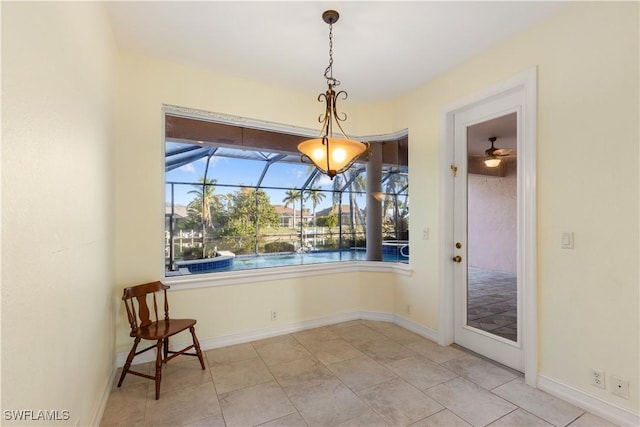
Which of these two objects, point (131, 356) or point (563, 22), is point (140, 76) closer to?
point (131, 356)

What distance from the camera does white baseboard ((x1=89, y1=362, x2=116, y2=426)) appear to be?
1.93m

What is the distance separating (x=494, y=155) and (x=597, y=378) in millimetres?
1883

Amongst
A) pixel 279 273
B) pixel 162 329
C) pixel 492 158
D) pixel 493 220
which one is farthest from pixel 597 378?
pixel 162 329

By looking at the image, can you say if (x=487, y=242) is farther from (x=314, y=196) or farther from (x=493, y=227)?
(x=314, y=196)

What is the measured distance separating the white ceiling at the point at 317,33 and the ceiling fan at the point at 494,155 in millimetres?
897

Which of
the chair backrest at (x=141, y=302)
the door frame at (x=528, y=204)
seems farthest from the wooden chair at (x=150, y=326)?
the door frame at (x=528, y=204)

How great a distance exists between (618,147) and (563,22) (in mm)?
1027

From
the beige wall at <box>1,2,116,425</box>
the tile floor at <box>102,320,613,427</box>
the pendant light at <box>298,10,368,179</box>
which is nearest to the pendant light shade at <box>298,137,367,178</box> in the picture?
the pendant light at <box>298,10,368,179</box>

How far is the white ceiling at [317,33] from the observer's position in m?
2.18

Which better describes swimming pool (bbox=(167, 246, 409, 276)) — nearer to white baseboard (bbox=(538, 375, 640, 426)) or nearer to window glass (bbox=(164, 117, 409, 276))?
window glass (bbox=(164, 117, 409, 276))

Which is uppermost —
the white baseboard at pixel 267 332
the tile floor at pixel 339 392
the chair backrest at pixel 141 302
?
the chair backrest at pixel 141 302

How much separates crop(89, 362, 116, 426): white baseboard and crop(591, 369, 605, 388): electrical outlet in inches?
130

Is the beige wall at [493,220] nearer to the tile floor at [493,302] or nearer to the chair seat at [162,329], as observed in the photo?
the tile floor at [493,302]

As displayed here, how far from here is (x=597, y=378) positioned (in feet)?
6.71
